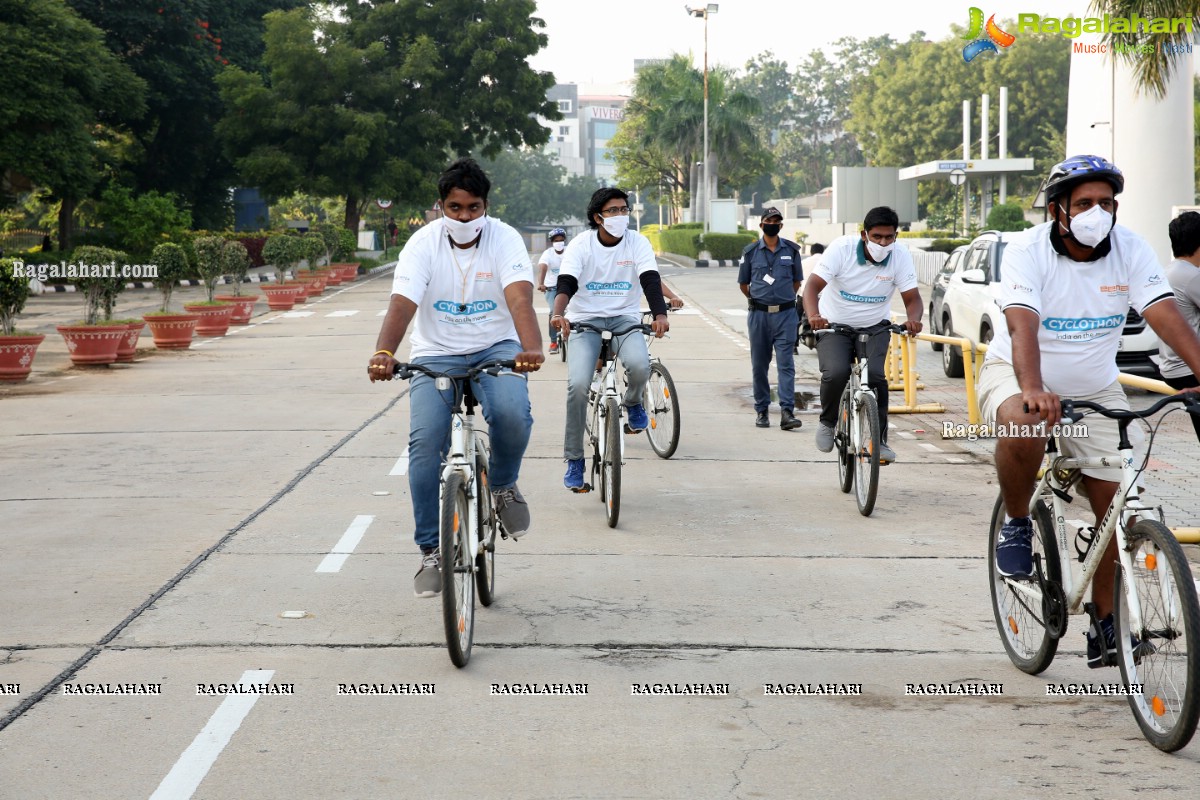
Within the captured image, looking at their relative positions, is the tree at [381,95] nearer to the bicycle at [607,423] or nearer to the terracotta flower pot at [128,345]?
the terracotta flower pot at [128,345]

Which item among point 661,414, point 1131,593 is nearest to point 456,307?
point 1131,593

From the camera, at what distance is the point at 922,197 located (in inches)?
3300

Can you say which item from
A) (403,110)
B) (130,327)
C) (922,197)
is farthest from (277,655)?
(922,197)

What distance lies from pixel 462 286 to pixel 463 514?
115 centimetres

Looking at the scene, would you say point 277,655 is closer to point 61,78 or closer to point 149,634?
point 149,634

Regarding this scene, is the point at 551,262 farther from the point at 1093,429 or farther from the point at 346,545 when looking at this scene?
the point at 1093,429

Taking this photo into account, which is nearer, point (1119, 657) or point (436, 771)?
point (436, 771)

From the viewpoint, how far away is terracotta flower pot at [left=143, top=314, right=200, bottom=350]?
2148cm

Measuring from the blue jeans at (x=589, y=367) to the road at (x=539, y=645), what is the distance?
50cm

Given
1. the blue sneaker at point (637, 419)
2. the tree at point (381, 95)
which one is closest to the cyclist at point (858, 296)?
the blue sneaker at point (637, 419)

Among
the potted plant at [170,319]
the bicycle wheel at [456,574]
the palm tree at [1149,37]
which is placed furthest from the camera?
the potted plant at [170,319]

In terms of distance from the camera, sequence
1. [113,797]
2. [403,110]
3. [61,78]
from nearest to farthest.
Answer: [113,797]
[61,78]
[403,110]

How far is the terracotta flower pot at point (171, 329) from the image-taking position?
70.5 ft

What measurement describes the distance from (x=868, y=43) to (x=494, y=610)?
11541 centimetres
